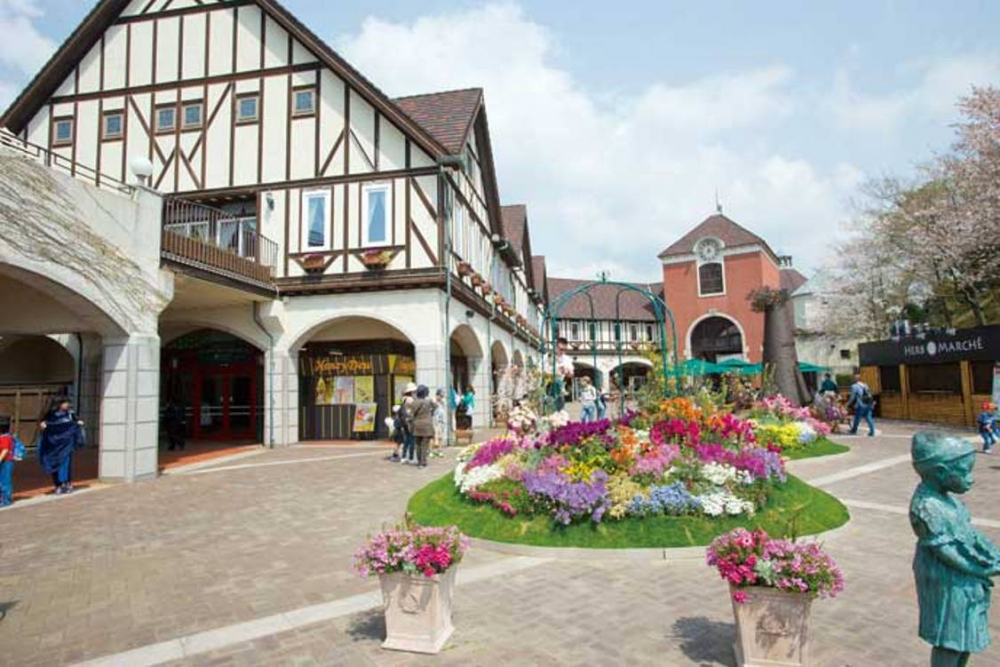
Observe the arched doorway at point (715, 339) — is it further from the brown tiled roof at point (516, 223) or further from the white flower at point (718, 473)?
the white flower at point (718, 473)

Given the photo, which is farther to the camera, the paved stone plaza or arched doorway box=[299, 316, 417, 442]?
arched doorway box=[299, 316, 417, 442]

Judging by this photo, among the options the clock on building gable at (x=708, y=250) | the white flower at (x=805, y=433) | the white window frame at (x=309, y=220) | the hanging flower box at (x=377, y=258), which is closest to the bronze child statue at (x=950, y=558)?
the white flower at (x=805, y=433)

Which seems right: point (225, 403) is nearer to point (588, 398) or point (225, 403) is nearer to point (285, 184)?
point (285, 184)

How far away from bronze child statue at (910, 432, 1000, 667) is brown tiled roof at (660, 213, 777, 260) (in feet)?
137

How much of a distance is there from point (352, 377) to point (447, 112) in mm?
9271

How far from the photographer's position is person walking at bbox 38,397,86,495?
10156mm

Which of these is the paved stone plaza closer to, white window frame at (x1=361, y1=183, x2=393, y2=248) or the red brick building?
white window frame at (x1=361, y1=183, x2=393, y2=248)

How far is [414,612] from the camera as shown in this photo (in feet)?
13.8

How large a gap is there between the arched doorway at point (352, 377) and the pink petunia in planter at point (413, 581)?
13.7 metres

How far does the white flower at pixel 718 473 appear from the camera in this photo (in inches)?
275

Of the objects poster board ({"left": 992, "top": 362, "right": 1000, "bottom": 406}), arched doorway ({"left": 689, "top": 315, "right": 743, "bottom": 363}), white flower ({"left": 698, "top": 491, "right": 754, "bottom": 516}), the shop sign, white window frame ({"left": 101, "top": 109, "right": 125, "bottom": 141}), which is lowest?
white flower ({"left": 698, "top": 491, "right": 754, "bottom": 516})

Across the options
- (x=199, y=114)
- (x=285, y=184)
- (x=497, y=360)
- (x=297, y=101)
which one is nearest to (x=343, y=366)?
(x=285, y=184)

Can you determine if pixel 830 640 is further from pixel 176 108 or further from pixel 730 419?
pixel 176 108

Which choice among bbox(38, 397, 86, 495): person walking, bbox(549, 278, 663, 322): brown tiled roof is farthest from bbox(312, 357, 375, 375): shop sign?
bbox(549, 278, 663, 322): brown tiled roof
